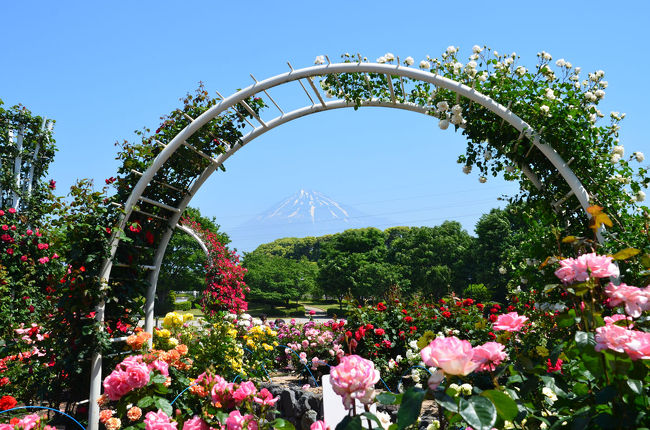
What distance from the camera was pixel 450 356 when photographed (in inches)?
38.7

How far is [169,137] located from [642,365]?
203 inches

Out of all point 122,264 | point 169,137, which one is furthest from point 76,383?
point 169,137

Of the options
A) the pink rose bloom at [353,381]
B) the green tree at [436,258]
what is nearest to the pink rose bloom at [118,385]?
the pink rose bloom at [353,381]

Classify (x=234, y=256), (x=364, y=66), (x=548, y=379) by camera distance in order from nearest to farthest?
1. (x=548, y=379)
2. (x=364, y=66)
3. (x=234, y=256)

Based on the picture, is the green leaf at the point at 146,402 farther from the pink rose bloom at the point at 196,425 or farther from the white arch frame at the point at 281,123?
the white arch frame at the point at 281,123

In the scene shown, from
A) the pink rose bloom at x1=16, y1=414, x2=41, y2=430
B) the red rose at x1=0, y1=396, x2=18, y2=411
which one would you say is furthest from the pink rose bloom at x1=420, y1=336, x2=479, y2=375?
the red rose at x1=0, y1=396, x2=18, y2=411

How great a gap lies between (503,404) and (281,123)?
4.76 meters

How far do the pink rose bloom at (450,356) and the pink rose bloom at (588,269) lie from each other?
1.80 feet

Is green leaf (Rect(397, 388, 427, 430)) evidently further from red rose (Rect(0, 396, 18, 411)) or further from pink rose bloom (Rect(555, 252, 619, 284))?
red rose (Rect(0, 396, 18, 411))

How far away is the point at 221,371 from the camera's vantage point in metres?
4.20

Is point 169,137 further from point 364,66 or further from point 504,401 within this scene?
point 504,401

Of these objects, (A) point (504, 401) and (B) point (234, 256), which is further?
(B) point (234, 256)

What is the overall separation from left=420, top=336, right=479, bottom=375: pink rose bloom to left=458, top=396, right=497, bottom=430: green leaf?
0.09 metres

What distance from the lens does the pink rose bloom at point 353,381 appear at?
3.59ft
